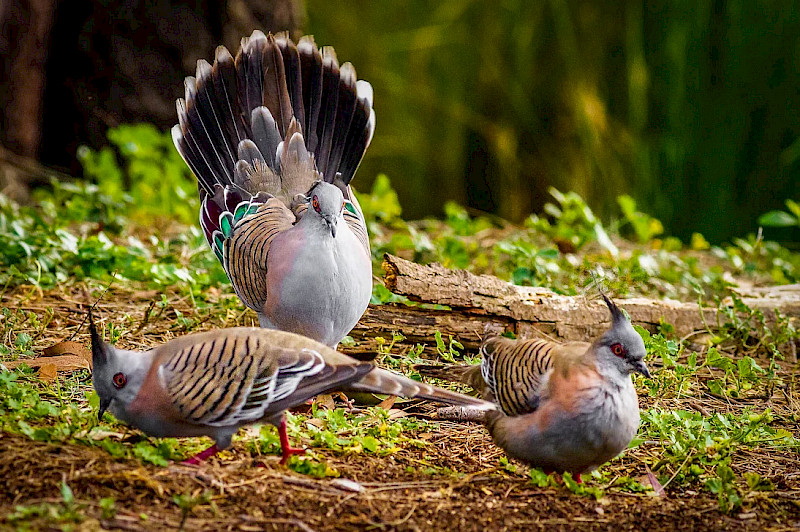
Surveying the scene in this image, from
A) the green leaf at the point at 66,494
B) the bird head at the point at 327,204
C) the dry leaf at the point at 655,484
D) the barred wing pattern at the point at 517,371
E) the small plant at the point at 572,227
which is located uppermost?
the bird head at the point at 327,204

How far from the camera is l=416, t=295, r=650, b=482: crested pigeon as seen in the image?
3027 mm

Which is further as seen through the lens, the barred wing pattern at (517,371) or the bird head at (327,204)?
the bird head at (327,204)

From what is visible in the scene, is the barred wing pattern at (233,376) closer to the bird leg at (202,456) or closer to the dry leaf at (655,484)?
the bird leg at (202,456)

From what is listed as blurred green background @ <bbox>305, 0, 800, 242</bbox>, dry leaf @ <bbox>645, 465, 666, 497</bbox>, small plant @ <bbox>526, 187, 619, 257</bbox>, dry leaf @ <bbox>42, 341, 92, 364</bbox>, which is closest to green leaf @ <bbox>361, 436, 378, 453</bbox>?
dry leaf @ <bbox>645, 465, 666, 497</bbox>

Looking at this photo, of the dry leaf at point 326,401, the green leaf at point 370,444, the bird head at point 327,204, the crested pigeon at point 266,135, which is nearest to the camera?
the green leaf at point 370,444

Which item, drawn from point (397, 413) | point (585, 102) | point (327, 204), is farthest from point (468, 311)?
point (585, 102)

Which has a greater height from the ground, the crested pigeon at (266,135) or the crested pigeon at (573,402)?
the crested pigeon at (266,135)

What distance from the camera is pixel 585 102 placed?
8.98 metres

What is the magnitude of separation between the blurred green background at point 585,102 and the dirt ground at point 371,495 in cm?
518

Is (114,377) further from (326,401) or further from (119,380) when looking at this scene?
(326,401)

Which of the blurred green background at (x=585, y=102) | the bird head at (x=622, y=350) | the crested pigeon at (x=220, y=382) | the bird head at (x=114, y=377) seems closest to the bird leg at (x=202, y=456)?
the crested pigeon at (x=220, y=382)

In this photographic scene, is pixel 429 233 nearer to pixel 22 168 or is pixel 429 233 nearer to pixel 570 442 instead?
pixel 22 168

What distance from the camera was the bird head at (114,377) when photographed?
300 cm

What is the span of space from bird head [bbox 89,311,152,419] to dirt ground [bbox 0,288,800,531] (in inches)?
6.5
